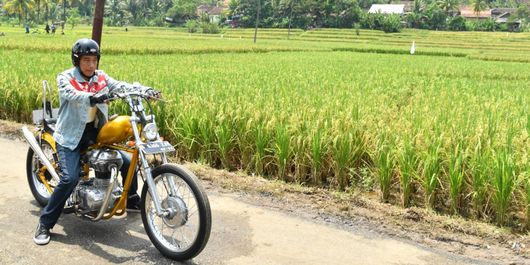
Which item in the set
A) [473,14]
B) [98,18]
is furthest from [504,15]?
[98,18]

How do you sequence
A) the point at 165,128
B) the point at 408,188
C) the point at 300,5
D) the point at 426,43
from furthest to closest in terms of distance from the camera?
the point at 300,5
the point at 426,43
the point at 165,128
the point at 408,188

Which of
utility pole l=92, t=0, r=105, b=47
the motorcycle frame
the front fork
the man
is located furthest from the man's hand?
utility pole l=92, t=0, r=105, b=47

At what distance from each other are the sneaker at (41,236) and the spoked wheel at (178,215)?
2.61 ft

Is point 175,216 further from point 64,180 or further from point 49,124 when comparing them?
point 49,124

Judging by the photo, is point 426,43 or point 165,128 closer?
point 165,128

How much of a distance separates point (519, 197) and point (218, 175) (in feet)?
9.84

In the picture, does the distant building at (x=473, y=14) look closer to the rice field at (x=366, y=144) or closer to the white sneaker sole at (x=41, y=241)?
the rice field at (x=366, y=144)

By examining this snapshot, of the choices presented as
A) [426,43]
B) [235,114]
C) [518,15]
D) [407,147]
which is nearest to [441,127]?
[407,147]

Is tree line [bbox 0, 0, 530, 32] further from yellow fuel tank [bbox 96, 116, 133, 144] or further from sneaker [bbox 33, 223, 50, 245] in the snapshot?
sneaker [bbox 33, 223, 50, 245]

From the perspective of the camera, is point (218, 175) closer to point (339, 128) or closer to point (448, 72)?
point (339, 128)

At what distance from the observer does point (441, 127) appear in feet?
17.9

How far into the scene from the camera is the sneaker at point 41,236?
11.7 feet

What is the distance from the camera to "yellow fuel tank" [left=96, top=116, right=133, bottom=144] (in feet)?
11.3

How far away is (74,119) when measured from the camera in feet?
11.8
